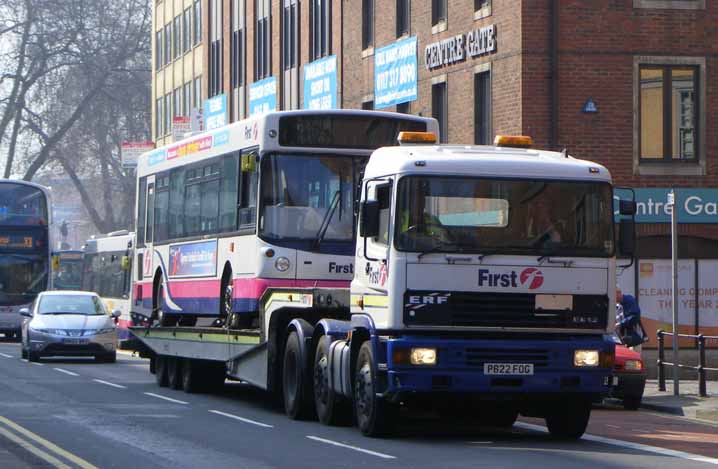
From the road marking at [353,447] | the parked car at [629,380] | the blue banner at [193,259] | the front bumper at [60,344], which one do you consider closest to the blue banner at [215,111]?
Result: the front bumper at [60,344]

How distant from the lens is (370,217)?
15.7 metres

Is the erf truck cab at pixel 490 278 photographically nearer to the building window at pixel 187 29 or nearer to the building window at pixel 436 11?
the building window at pixel 436 11

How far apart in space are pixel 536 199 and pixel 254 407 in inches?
268

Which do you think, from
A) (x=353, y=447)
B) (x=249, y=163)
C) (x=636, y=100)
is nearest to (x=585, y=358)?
(x=353, y=447)

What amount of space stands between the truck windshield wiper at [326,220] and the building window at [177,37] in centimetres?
4872

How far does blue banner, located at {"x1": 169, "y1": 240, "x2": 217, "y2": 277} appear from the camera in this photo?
863 inches

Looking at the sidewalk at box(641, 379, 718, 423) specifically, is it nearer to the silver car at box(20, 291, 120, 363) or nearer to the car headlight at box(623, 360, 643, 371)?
the car headlight at box(623, 360, 643, 371)

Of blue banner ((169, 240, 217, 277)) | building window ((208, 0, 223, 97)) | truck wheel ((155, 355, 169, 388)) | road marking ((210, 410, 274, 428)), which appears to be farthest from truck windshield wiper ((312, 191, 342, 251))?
building window ((208, 0, 223, 97))

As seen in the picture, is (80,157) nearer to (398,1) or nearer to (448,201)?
(398,1)

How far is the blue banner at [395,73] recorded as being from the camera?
1468 inches

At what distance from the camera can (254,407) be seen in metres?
21.1

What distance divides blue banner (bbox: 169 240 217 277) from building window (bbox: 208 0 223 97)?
34523 millimetres

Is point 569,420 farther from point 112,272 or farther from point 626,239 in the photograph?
point 112,272

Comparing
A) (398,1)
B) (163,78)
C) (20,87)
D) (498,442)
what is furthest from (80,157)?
(498,442)
